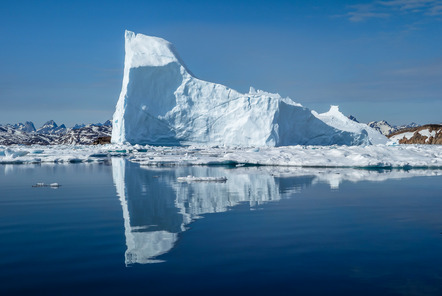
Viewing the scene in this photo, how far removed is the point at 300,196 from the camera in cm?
929

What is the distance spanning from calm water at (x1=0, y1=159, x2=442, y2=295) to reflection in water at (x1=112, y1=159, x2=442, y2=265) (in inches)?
1.0

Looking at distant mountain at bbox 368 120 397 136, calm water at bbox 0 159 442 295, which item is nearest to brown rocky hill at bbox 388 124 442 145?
calm water at bbox 0 159 442 295

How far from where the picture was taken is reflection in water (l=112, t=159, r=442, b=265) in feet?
17.8

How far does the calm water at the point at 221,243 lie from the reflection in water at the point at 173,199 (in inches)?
1.0

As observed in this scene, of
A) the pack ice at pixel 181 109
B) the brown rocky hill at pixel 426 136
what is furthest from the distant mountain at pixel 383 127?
the pack ice at pixel 181 109

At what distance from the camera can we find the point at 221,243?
5.28 metres

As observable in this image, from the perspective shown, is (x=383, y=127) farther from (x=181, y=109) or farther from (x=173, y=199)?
(x=173, y=199)

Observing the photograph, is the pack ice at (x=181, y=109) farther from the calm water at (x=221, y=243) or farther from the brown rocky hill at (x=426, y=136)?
the brown rocky hill at (x=426, y=136)

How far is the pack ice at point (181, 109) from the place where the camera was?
34375 millimetres

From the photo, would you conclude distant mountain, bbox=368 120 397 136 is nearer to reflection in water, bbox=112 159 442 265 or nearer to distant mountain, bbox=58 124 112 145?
distant mountain, bbox=58 124 112 145

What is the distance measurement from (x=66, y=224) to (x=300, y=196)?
4.88 metres

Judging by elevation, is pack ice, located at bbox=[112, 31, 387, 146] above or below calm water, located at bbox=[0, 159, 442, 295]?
above

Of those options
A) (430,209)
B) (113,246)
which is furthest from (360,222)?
(113,246)

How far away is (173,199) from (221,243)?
3670 mm
